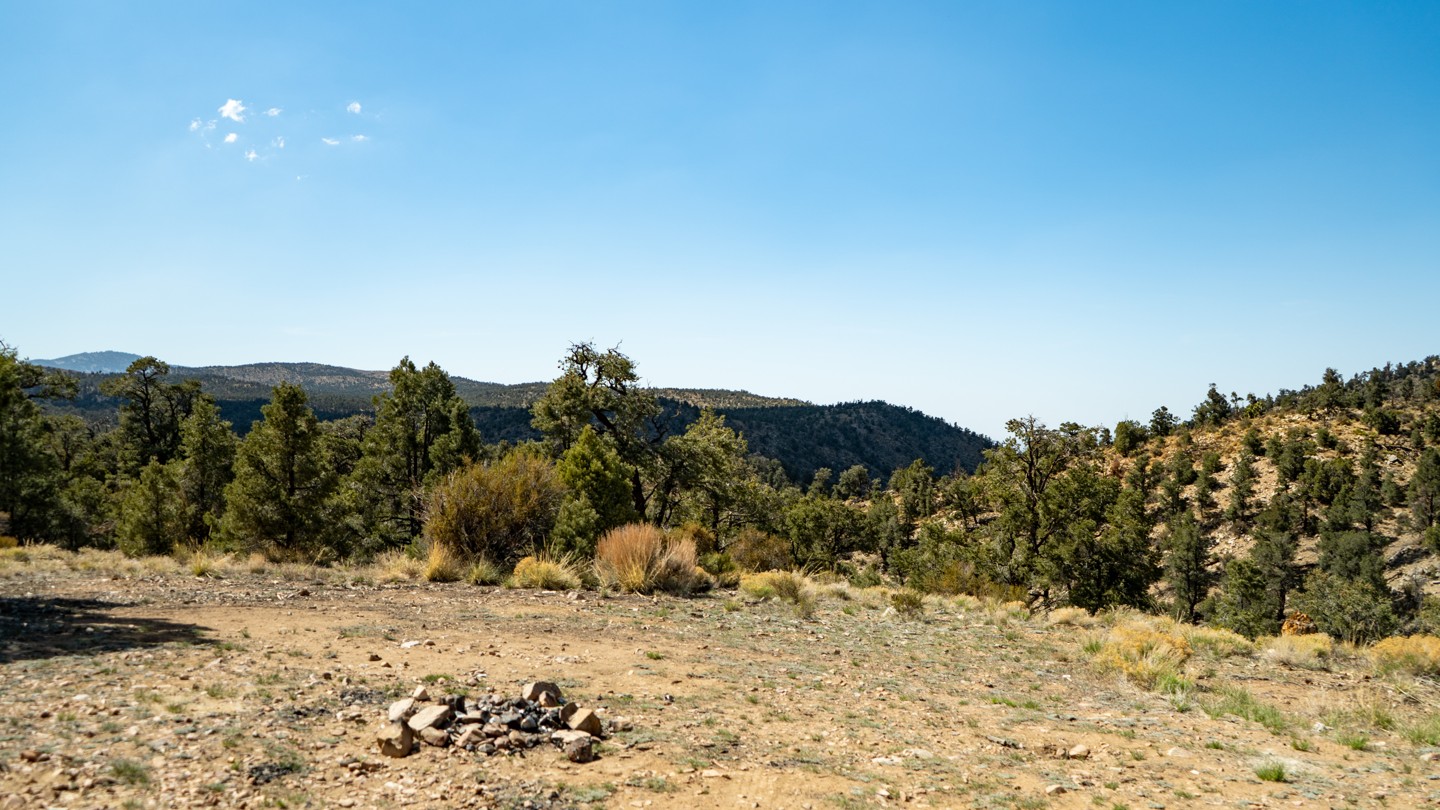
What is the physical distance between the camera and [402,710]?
5.01 m

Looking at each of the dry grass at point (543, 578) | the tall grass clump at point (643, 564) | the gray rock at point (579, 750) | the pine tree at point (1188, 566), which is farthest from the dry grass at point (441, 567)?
the pine tree at point (1188, 566)

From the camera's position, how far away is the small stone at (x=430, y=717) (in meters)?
4.77

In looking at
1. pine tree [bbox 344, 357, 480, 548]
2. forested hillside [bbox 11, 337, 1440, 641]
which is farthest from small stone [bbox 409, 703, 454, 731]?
pine tree [bbox 344, 357, 480, 548]

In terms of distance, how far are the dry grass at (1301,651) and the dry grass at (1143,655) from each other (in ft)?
4.08

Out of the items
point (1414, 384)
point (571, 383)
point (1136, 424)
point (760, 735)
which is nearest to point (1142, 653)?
point (760, 735)

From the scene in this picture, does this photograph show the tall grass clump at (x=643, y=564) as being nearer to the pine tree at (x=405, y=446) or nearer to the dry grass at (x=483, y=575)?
the dry grass at (x=483, y=575)

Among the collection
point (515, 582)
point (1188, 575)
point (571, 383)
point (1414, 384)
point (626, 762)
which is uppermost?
point (1414, 384)

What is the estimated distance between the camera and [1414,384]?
7219 cm

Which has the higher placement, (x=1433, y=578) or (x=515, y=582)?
(x=515, y=582)

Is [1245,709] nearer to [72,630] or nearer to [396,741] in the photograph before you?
[396,741]

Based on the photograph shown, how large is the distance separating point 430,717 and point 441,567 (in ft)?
31.5

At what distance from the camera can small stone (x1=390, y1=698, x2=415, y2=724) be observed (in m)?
4.95

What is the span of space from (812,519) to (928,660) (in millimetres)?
41811

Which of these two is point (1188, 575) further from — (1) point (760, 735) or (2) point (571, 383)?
(1) point (760, 735)
